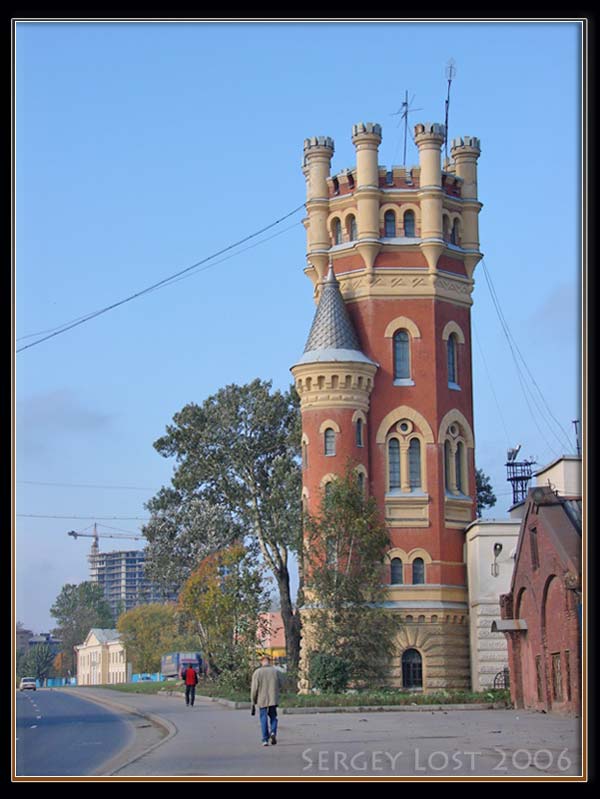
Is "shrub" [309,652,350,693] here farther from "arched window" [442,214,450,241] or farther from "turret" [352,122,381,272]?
"arched window" [442,214,450,241]

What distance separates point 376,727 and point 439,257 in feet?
91.6

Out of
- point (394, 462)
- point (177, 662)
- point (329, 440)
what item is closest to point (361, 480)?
point (394, 462)

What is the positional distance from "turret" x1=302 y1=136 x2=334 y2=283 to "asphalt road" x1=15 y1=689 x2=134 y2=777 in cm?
2083

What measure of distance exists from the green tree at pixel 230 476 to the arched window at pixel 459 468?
503 inches

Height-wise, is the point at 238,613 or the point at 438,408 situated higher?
the point at 438,408

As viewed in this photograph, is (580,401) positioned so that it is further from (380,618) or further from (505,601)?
(380,618)

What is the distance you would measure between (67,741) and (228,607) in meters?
26.6

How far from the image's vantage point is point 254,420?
219ft

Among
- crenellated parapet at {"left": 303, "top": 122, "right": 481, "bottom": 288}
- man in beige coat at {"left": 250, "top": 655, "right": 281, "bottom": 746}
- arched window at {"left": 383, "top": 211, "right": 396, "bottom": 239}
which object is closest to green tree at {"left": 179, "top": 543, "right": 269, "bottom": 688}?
crenellated parapet at {"left": 303, "top": 122, "right": 481, "bottom": 288}

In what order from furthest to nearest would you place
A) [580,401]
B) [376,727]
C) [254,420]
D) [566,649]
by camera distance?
[254,420], [566,649], [376,727], [580,401]

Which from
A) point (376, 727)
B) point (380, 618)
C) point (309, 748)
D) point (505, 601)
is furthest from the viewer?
point (380, 618)

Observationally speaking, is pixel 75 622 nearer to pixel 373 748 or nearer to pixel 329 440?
pixel 329 440

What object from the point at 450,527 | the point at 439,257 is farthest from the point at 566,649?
the point at 439,257

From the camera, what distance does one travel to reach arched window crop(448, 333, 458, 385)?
179ft
